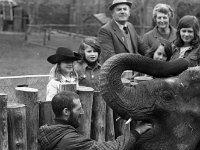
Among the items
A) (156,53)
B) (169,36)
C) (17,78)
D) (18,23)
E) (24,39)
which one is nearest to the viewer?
(156,53)

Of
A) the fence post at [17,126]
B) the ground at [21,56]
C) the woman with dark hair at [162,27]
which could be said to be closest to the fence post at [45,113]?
the fence post at [17,126]

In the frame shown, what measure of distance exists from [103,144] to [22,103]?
109 centimetres

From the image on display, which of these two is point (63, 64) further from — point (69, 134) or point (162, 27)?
point (162, 27)

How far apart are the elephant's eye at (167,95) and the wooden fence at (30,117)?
1309 millimetres

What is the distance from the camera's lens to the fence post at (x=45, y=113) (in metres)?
4.74

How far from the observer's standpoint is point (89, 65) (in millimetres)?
5688

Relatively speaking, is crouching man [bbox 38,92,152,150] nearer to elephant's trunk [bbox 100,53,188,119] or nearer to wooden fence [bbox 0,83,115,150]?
elephant's trunk [bbox 100,53,188,119]

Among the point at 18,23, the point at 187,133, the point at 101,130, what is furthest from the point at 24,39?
the point at 187,133

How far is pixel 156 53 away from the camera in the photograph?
5219mm

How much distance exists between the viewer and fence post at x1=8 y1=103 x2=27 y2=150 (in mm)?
4402

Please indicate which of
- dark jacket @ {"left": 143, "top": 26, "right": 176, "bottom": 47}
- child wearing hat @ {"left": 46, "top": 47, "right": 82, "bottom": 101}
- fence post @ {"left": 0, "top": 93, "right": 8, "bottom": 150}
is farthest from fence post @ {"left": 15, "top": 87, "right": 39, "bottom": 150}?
dark jacket @ {"left": 143, "top": 26, "right": 176, "bottom": 47}

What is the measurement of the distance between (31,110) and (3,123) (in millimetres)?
364

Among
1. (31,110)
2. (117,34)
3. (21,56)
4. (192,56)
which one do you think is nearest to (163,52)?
(192,56)

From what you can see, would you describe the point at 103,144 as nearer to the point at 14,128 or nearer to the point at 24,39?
the point at 14,128
